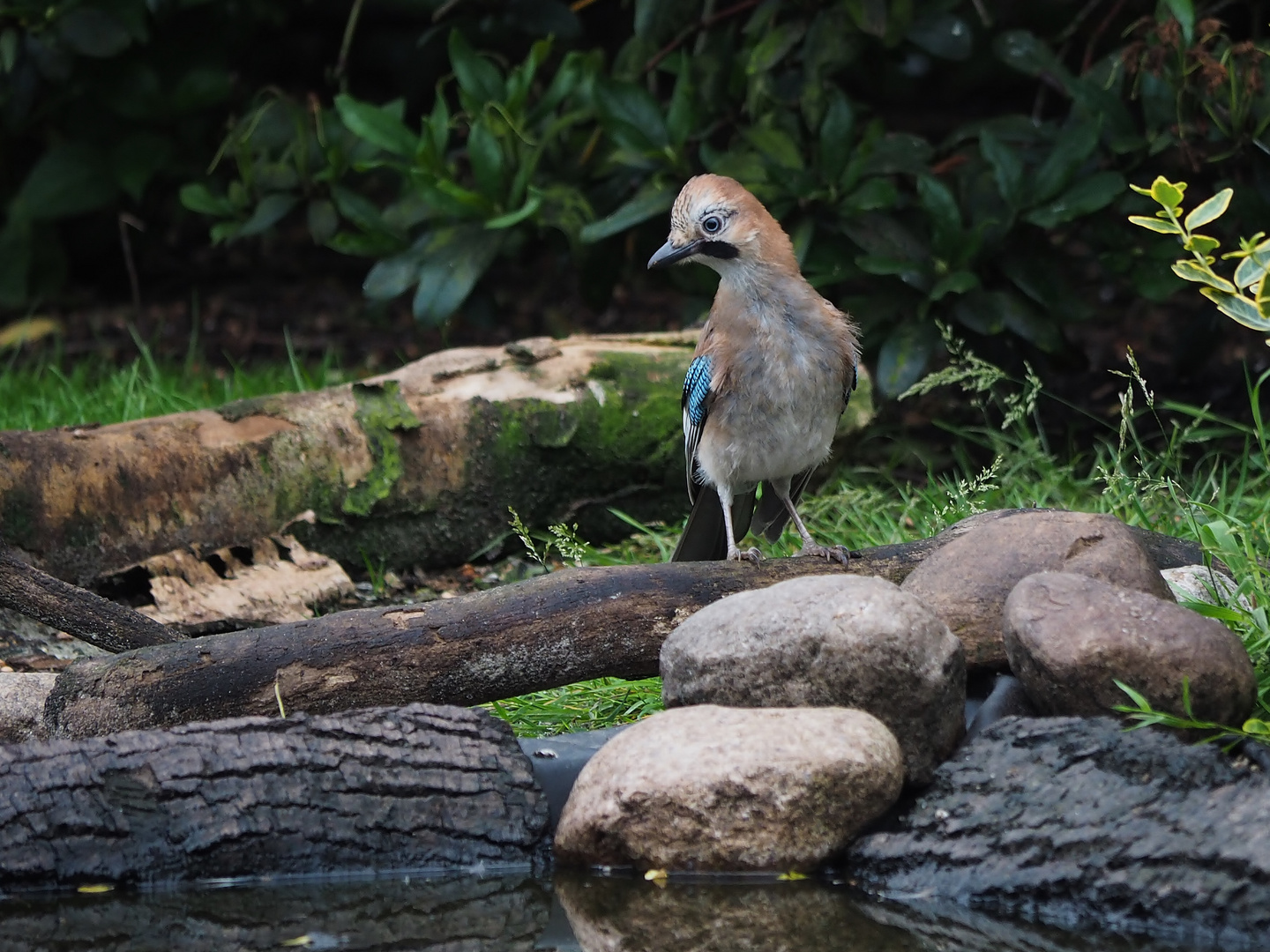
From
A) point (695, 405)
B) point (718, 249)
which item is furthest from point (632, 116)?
point (695, 405)

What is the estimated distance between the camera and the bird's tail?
196 inches

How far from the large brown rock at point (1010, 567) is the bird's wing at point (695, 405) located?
1.09 meters

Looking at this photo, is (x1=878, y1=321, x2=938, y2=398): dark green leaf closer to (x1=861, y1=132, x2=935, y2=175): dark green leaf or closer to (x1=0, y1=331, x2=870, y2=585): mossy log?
(x1=0, y1=331, x2=870, y2=585): mossy log

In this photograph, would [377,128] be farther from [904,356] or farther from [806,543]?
[806,543]

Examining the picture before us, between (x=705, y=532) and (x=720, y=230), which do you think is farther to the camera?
(x=705, y=532)

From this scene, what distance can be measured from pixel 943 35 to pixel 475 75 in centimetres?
211

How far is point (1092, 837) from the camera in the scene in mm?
3074

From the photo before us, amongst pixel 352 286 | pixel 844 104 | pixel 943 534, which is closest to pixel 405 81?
pixel 352 286

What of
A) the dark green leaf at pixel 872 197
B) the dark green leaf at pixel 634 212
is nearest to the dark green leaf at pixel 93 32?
the dark green leaf at pixel 634 212

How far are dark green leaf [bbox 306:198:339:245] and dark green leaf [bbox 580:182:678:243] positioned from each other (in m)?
1.46

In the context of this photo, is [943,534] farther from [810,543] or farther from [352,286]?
[352,286]

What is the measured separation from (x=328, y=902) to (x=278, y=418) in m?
2.59

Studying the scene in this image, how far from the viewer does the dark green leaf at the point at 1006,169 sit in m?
5.98

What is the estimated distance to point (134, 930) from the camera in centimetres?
306
